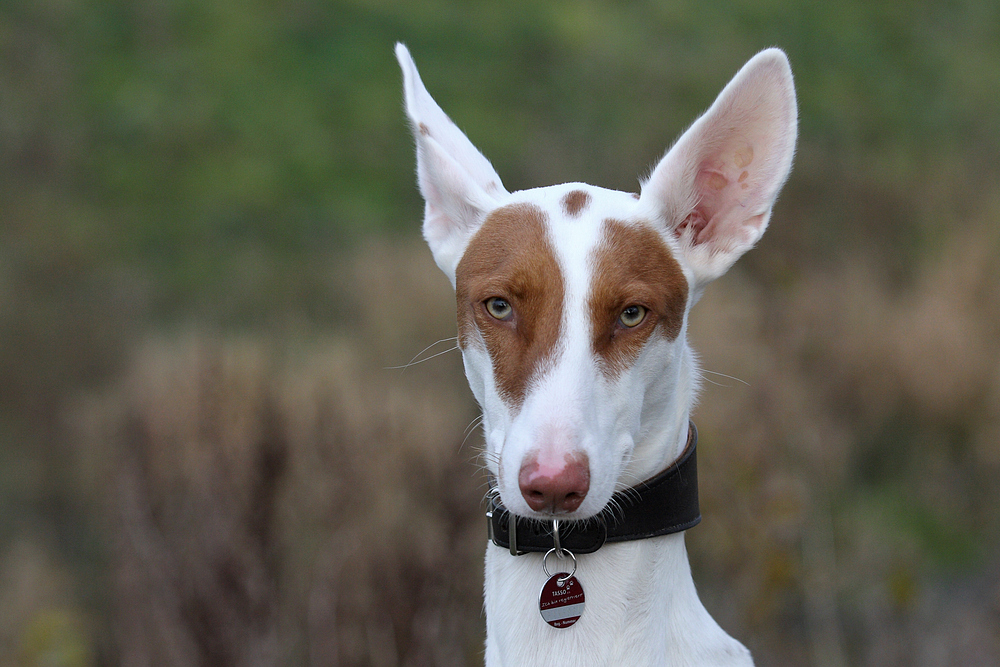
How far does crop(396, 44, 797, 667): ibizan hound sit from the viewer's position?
98.4 inches

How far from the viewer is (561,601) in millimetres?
2600

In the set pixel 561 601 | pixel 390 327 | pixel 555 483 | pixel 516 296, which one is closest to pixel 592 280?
pixel 516 296

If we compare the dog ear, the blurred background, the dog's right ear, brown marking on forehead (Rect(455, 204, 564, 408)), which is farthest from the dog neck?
the blurred background

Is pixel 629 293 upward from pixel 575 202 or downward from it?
downward

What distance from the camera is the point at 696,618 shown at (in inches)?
110

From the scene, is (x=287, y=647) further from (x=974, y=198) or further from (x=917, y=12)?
(x=917, y=12)

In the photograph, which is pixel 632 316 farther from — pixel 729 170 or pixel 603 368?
pixel 729 170

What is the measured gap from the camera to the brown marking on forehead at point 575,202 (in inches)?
109

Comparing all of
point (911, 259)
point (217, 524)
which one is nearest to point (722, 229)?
point (217, 524)

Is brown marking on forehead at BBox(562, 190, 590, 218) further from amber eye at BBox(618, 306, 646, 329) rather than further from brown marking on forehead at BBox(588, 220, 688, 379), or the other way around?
amber eye at BBox(618, 306, 646, 329)

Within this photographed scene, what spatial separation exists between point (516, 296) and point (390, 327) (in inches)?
336

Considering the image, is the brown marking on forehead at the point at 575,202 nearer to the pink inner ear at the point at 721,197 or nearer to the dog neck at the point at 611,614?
the pink inner ear at the point at 721,197

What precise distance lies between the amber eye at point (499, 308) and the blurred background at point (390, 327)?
181 cm

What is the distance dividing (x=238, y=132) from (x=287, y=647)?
8.88 meters
